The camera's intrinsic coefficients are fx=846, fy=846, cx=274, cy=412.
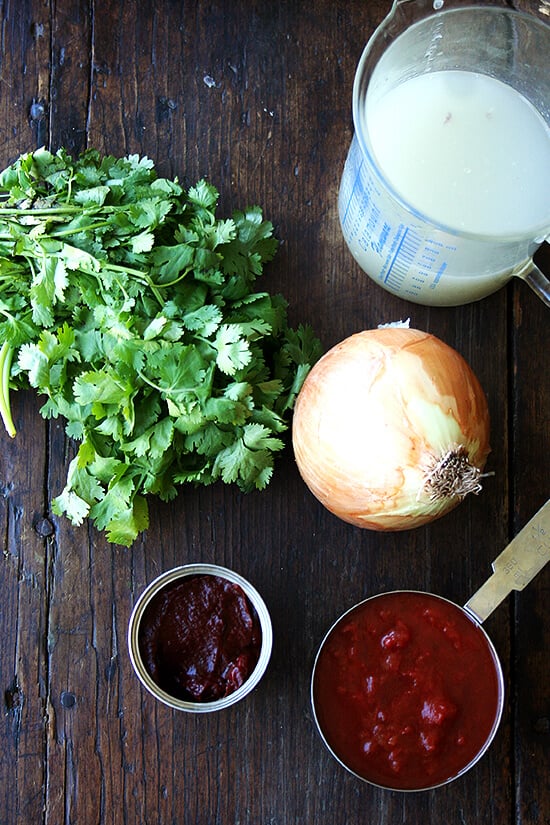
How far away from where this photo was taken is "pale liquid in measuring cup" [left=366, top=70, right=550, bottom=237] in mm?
1336

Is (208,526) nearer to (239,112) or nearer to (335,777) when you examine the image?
(335,777)

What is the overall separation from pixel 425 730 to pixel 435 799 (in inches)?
9.9

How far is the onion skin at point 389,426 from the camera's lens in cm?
130

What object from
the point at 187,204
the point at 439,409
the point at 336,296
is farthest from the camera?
the point at 336,296

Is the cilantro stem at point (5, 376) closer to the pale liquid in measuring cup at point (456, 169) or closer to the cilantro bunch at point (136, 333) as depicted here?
the cilantro bunch at point (136, 333)

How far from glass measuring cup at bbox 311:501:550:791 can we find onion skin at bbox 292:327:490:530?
17cm

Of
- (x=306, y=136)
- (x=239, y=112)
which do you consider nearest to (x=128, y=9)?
(x=239, y=112)

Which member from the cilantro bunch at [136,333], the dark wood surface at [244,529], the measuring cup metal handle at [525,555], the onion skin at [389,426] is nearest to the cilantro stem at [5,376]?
the cilantro bunch at [136,333]

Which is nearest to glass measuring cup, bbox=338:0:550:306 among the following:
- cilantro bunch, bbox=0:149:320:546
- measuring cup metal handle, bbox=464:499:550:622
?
cilantro bunch, bbox=0:149:320:546

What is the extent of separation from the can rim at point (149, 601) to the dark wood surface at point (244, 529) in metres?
0.12

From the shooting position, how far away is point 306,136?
1.65m

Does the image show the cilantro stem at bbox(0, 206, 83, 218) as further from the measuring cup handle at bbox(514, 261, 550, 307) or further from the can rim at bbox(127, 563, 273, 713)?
the measuring cup handle at bbox(514, 261, 550, 307)

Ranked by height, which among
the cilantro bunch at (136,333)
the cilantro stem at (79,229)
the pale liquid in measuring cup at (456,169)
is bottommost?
the cilantro bunch at (136,333)

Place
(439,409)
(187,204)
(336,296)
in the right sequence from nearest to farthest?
(439,409) → (187,204) → (336,296)
